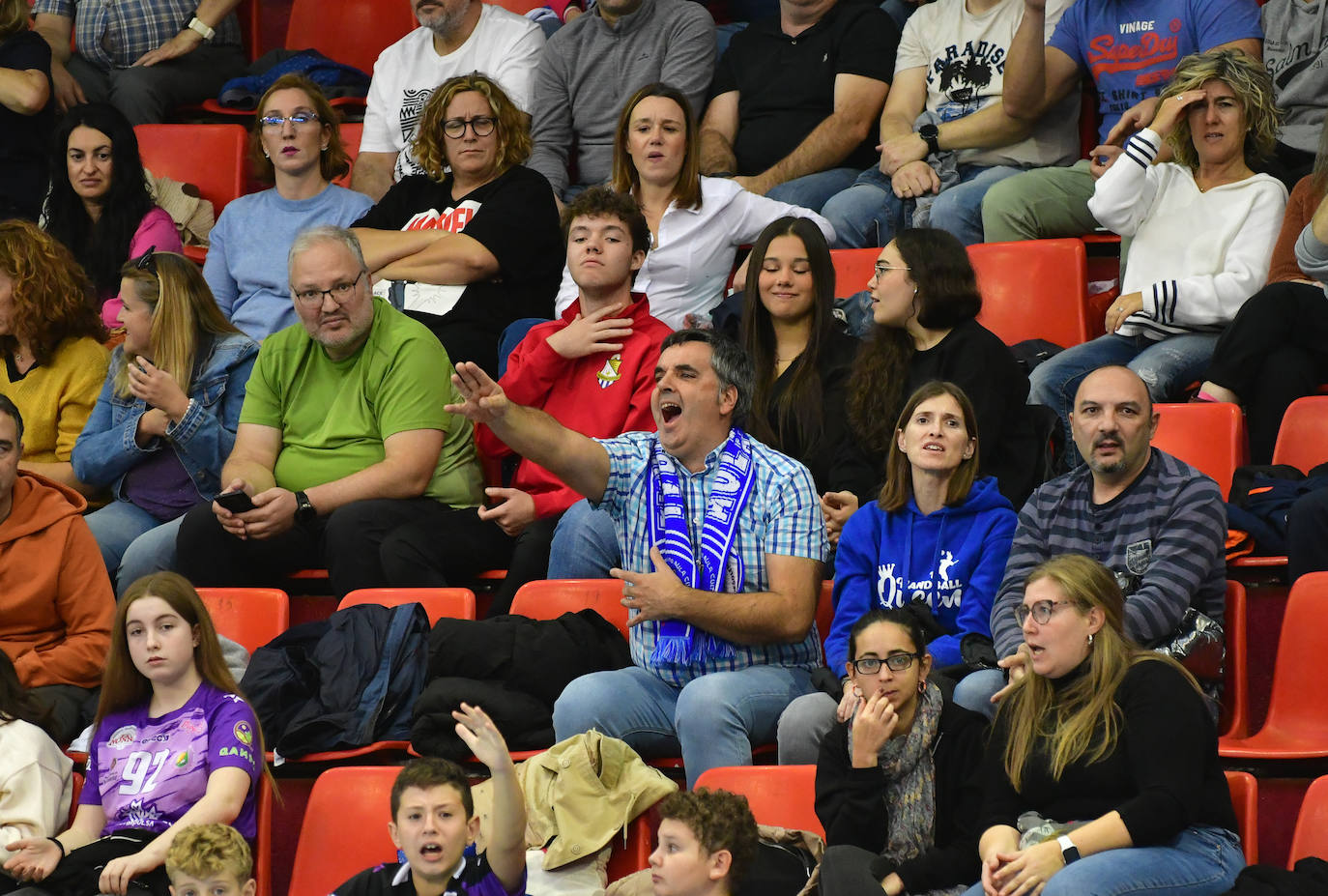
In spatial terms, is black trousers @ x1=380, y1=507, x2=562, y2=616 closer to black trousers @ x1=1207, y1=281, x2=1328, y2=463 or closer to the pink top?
black trousers @ x1=1207, y1=281, x2=1328, y2=463

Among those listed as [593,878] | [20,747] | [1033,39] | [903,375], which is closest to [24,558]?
[20,747]

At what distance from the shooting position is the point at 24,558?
401 centimetres

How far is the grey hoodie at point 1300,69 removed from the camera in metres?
4.90

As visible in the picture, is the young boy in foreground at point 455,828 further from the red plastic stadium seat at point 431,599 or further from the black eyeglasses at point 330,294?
the black eyeglasses at point 330,294

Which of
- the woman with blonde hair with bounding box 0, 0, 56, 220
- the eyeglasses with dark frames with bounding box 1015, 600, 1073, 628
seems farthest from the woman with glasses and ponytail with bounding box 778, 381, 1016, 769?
the woman with blonde hair with bounding box 0, 0, 56, 220

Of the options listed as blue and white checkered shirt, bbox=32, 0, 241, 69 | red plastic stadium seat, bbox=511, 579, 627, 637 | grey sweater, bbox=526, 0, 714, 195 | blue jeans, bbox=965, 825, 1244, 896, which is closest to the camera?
blue jeans, bbox=965, 825, 1244, 896

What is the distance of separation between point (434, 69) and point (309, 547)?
224 cm

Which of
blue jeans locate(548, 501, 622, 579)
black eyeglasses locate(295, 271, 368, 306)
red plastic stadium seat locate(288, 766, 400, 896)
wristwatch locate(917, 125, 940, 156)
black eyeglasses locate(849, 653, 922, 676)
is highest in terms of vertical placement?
wristwatch locate(917, 125, 940, 156)

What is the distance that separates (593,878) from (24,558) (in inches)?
65.1

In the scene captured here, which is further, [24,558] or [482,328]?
[482,328]

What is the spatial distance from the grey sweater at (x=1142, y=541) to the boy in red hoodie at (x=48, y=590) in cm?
203

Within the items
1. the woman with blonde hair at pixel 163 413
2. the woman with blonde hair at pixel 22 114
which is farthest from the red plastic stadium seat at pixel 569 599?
the woman with blonde hair at pixel 22 114

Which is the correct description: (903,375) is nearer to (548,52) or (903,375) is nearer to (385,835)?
(385,835)

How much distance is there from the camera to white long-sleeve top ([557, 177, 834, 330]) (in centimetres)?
500
